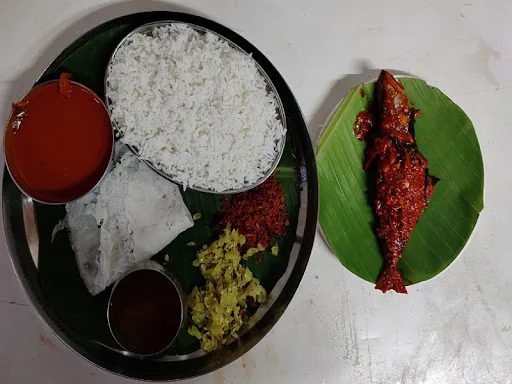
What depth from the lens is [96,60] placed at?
6.98ft

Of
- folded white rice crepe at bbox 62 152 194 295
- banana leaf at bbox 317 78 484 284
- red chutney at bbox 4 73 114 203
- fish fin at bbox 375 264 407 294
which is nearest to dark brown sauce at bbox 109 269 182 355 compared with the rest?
folded white rice crepe at bbox 62 152 194 295

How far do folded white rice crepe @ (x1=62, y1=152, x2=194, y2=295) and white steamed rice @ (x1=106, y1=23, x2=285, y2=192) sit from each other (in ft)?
0.64

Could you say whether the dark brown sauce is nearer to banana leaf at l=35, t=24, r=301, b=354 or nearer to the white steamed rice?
banana leaf at l=35, t=24, r=301, b=354

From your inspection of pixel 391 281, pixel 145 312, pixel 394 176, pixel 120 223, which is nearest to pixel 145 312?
pixel 145 312

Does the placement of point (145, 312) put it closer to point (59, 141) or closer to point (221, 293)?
point (221, 293)

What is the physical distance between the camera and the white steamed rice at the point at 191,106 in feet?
6.58

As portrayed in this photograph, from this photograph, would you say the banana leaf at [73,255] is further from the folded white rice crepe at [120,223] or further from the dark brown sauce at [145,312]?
the dark brown sauce at [145,312]

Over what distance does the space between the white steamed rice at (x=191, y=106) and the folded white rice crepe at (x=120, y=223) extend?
0.64 ft

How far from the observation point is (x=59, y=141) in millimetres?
1942

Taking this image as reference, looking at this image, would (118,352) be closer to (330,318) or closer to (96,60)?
(330,318)

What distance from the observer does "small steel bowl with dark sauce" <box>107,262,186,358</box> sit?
1999 mm

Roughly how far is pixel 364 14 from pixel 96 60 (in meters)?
1.52

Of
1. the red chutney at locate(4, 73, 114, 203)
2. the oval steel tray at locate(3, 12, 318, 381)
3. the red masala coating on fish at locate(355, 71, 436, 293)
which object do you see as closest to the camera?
the red chutney at locate(4, 73, 114, 203)

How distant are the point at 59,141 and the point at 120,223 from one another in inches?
19.4
